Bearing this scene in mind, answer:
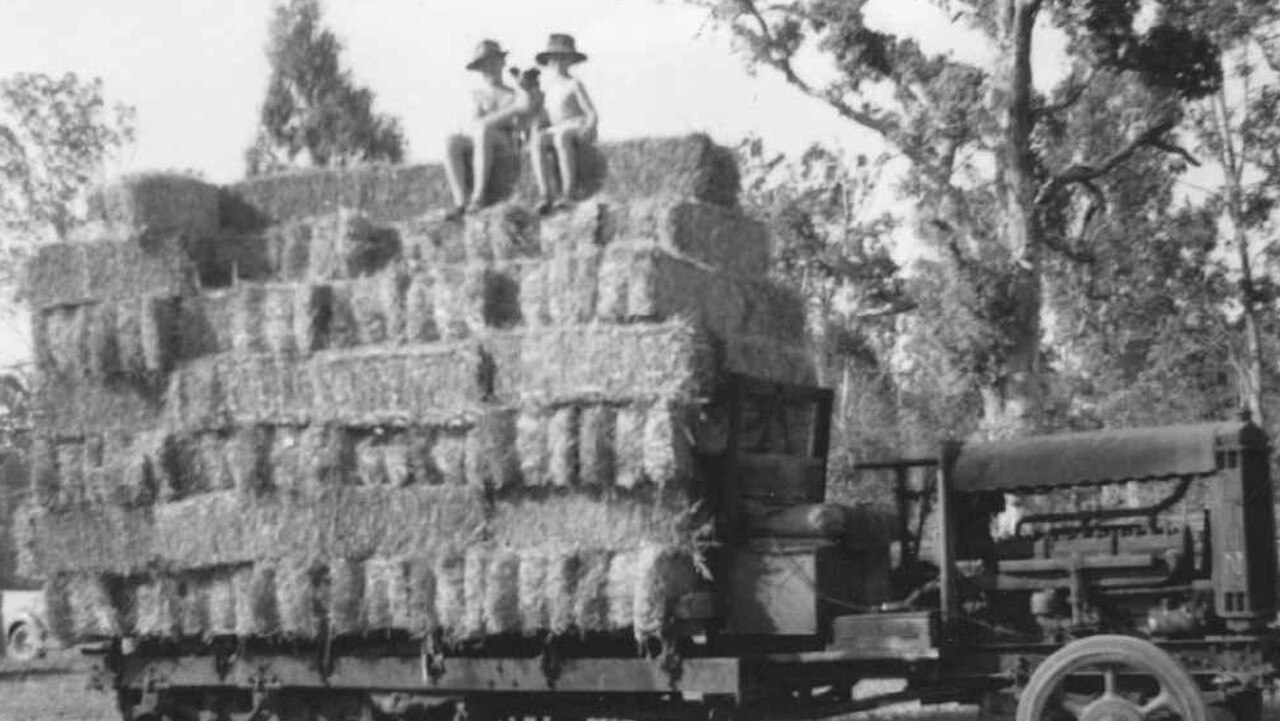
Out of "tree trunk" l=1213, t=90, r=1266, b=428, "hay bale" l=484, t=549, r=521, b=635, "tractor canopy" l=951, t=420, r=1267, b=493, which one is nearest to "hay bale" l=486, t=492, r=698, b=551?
"hay bale" l=484, t=549, r=521, b=635

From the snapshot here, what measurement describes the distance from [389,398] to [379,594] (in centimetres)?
129

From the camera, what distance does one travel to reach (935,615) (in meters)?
11.9

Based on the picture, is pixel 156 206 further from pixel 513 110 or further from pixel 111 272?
pixel 513 110

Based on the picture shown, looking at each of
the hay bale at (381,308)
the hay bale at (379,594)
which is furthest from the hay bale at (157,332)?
the hay bale at (379,594)

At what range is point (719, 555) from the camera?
1221cm

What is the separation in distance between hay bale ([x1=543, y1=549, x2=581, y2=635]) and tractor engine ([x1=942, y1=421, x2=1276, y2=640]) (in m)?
2.30

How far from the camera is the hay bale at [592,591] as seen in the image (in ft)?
39.7

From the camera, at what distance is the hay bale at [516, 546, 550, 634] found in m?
12.3

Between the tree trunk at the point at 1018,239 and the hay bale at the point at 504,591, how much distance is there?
45.9 ft

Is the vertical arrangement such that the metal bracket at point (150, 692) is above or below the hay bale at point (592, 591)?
below

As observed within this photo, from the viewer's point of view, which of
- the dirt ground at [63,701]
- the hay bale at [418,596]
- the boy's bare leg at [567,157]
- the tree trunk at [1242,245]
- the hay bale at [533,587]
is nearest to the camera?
the hay bale at [533,587]

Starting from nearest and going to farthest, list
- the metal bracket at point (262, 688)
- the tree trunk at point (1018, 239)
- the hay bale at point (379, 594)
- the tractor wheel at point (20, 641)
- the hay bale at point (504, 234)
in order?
1. the hay bale at point (379, 594)
2. the hay bale at point (504, 234)
3. the metal bracket at point (262, 688)
4. the tree trunk at point (1018, 239)
5. the tractor wheel at point (20, 641)

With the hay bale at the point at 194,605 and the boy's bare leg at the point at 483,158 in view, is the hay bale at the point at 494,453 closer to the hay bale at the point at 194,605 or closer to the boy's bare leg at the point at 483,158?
the boy's bare leg at the point at 483,158

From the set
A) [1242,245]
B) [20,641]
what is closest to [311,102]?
[20,641]
